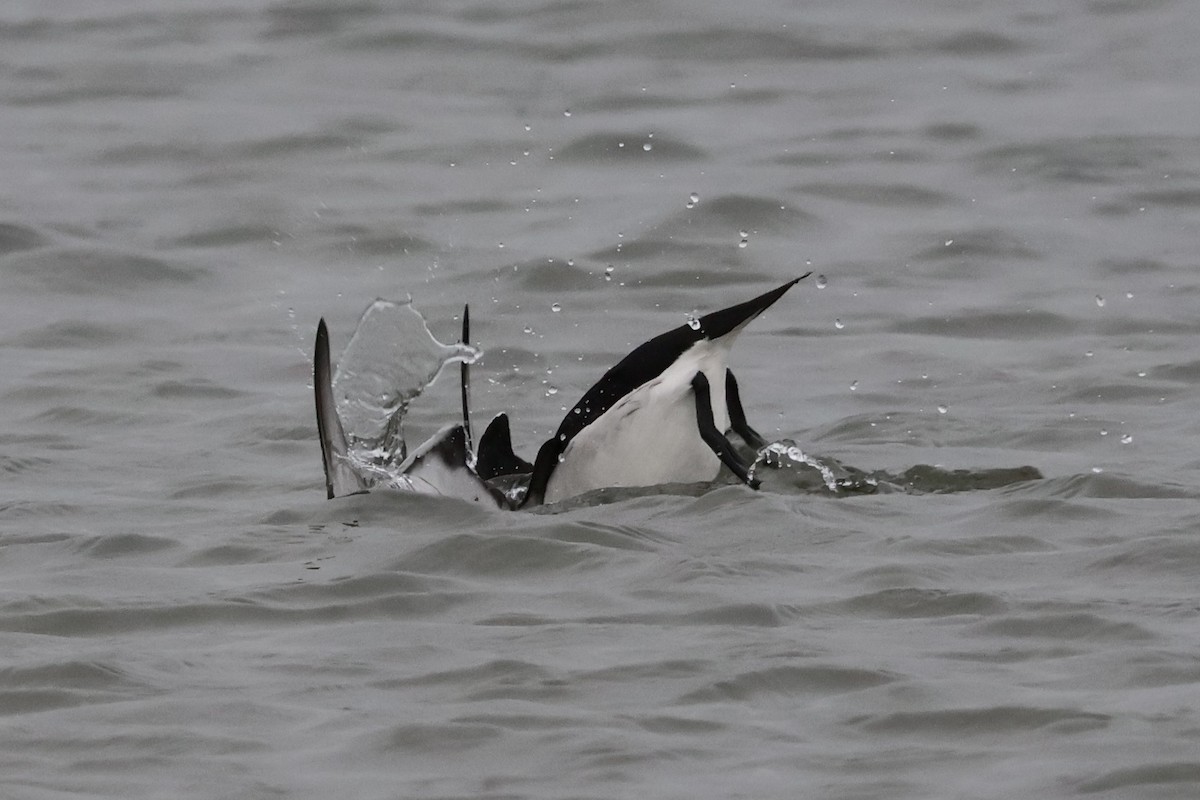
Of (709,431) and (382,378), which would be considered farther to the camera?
(382,378)

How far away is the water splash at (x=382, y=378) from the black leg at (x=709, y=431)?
811 millimetres

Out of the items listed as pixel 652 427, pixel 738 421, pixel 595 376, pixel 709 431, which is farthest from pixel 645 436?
pixel 595 376

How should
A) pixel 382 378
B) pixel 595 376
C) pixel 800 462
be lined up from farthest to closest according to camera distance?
pixel 595 376, pixel 382 378, pixel 800 462

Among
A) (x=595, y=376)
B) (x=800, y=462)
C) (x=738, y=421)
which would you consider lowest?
(x=595, y=376)

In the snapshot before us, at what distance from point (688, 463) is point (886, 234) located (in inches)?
190

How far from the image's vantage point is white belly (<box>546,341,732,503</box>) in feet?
20.0

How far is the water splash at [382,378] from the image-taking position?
657 cm

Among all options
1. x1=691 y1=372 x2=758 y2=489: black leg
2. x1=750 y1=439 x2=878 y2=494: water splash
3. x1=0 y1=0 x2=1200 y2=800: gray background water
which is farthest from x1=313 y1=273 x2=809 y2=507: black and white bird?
x1=750 y1=439 x2=878 y2=494: water splash

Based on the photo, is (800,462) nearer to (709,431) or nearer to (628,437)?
(709,431)

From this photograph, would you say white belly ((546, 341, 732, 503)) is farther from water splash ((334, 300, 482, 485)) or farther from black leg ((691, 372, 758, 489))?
water splash ((334, 300, 482, 485))

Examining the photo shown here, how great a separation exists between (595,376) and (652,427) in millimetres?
2343

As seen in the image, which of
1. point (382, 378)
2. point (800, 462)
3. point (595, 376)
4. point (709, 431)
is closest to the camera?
point (709, 431)

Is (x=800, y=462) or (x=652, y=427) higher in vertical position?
(x=652, y=427)

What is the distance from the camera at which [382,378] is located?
6.72 meters
